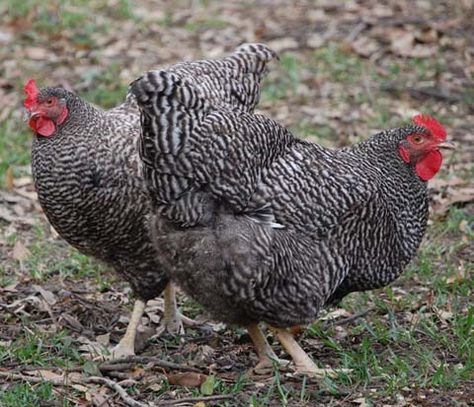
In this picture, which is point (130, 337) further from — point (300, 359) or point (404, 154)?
point (404, 154)

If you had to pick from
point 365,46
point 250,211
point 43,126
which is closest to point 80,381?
point 250,211

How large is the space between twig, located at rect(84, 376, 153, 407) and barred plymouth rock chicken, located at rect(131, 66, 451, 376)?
0.61 meters

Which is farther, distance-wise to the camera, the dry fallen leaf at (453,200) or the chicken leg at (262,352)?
the dry fallen leaf at (453,200)

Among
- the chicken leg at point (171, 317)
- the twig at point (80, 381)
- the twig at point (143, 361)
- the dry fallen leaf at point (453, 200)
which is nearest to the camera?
the twig at point (80, 381)

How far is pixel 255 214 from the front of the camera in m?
4.92

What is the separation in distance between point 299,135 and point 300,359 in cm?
382

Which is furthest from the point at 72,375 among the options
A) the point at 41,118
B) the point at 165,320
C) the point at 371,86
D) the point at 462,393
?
the point at 371,86

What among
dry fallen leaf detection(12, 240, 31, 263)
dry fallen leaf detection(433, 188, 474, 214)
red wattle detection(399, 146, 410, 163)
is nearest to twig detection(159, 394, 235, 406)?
red wattle detection(399, 146, 410, 163)

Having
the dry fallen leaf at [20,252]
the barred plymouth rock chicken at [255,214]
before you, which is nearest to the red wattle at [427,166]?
the barred plymouth rock chicken at [255,214]

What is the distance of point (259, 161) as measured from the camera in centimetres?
496

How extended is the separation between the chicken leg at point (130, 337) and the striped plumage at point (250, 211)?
0.84 meters

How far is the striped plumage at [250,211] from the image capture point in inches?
187

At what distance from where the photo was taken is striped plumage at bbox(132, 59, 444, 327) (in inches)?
187

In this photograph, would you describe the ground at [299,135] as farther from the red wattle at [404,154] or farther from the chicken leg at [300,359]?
the red wattle at [404,154]
